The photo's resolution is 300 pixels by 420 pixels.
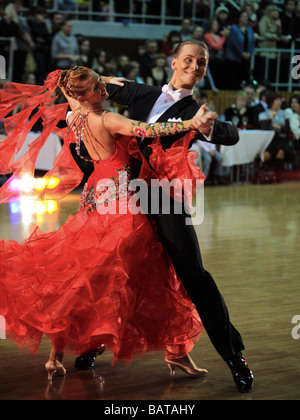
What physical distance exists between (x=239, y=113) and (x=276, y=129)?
0.73 metres

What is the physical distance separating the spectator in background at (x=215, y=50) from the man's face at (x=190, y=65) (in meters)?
9.20

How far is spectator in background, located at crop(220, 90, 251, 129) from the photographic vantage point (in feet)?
34.8

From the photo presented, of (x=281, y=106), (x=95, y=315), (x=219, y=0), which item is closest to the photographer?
(x=95, y=315)

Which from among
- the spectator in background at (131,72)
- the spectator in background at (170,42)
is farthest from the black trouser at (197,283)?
the spectator in background at (170,42)

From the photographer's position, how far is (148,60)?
11281 mm

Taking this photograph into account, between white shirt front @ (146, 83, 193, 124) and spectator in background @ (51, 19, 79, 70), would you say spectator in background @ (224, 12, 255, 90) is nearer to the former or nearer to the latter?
spectator in background @ (51, 19, 79, 70)

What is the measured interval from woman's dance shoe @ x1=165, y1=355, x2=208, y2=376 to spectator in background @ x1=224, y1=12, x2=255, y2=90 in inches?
383

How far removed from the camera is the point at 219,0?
1361 centimetres

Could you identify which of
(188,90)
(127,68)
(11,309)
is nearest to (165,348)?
(11,309)

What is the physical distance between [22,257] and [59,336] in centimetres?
43

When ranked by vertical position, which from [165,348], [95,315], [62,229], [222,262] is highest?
[62,229]

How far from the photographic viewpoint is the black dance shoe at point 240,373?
10.4ft

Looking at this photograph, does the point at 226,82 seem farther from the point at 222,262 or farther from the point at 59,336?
the point at 59,336

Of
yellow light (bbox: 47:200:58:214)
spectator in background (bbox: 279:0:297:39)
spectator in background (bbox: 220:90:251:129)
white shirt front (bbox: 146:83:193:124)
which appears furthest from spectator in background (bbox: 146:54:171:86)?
white shirt front (bbox: 146:83:193:124)
